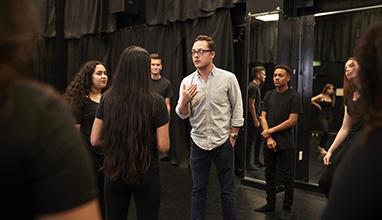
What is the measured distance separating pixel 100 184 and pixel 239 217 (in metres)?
1.44

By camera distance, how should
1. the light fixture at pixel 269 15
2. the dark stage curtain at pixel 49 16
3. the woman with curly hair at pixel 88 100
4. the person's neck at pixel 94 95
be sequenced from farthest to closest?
the dark stage curtain at pixel 49 16 < the light fixture at pixel 269 15 < the person's neck at pixel 94 95 < the woman with curly hair at pixel 88 100

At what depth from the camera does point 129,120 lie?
1.77m

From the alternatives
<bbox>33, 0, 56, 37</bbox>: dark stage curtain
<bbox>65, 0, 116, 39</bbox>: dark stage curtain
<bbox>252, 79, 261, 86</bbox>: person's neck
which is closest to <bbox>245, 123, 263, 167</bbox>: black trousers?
<bbox>252, 79, 261, 86</bbox>: person's neck

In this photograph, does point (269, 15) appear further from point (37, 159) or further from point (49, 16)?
point (49, 16)

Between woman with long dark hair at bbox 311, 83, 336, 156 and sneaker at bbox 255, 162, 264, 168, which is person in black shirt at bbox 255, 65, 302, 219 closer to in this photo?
sneaker at bbox 255, 162, 264, 168

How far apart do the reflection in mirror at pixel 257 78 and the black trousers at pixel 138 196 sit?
2.44 m

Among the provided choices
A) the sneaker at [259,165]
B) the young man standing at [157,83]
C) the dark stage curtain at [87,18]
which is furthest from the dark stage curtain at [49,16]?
the sneaker at [259,165]

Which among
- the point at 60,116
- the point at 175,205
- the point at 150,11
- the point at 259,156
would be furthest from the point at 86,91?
the point at 150,11

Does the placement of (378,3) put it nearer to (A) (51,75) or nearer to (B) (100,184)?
(B) (100,184)

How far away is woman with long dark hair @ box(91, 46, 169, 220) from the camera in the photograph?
1781mm

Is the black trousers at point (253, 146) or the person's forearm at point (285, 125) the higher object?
the person's forearm at point (285, 125)

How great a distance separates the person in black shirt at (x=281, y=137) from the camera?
11.0ft

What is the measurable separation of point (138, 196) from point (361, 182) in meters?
1.28

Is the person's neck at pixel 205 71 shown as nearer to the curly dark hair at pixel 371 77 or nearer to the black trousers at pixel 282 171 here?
the black trousers at pixel 282 171
